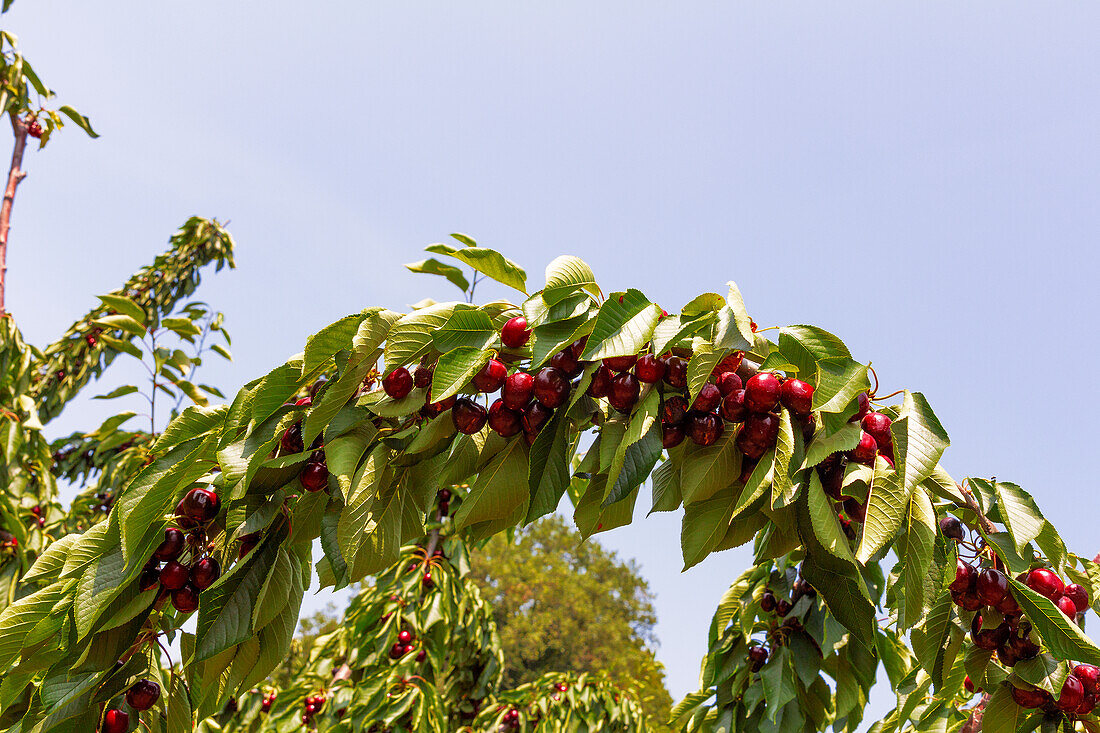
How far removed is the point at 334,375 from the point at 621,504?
67cm

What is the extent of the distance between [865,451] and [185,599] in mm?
1384

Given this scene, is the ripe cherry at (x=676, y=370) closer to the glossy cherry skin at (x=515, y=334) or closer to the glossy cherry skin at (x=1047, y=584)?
the glossy cherry skin at (x=515, y=334)

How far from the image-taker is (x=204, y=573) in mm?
1440

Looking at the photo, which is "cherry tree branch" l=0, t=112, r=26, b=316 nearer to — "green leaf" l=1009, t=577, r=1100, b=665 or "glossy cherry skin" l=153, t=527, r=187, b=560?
"glossy cherry skin" l=153, t=527, r=187, b=560

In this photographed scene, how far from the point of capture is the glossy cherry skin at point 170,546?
4.72ft

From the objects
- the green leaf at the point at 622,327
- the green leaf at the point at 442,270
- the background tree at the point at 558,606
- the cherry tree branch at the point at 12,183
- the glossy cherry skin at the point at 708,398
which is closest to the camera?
the green leaf at the point at 622,327

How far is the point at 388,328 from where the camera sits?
4.62ft

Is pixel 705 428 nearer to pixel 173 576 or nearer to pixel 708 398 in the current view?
pixel 708 398

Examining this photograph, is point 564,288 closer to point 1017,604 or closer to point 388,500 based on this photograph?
point 388,500

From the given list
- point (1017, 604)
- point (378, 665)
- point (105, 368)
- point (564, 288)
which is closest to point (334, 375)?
point (564, 288)

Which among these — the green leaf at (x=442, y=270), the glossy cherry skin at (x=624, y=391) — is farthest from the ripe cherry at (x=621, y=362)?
the green leaf at (x=442, y=270)

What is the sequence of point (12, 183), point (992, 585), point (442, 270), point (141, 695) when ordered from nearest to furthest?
point (992, 585) < point (141, 695) < point (442, 270) < point (12, 183)

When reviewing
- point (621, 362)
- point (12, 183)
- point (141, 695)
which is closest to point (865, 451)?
point (621, 362)

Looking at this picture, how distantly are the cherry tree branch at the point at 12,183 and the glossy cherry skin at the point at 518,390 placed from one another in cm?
445
